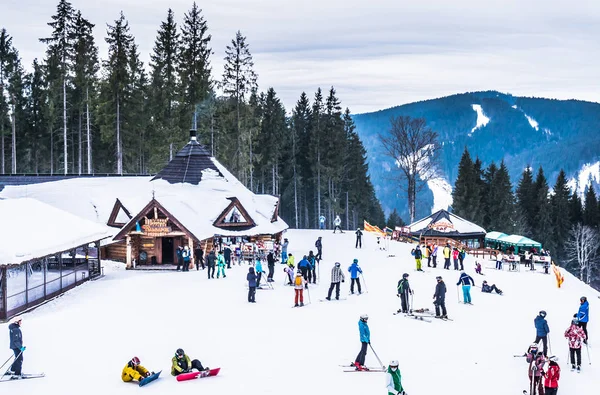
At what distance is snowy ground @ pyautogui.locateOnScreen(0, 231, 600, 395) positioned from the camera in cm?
1465

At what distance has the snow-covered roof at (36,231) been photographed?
20.9 m

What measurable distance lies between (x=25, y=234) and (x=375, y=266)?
55.6 feet

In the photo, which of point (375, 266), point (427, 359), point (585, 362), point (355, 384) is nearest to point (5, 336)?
point (355, 384)

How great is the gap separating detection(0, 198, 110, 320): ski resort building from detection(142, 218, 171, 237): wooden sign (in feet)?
8.02

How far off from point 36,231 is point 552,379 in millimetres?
18673

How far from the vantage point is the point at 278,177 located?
72.0 meters

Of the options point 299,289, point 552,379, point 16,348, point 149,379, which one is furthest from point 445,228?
point 16,348

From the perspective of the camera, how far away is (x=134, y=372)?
14.6 meters

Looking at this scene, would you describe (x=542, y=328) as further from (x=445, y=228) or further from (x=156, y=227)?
(x=445, y=228)

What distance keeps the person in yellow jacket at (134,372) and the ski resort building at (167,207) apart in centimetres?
1655

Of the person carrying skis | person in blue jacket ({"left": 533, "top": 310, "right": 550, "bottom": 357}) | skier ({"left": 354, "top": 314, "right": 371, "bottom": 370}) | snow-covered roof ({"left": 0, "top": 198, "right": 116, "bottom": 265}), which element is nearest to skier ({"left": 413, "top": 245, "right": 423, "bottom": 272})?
person in blue jacket ({"left": 533, "top": 310, "right": 550, "bottom": 357})

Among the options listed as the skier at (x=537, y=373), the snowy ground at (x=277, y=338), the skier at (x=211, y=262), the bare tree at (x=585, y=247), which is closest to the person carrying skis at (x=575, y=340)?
the snowy ground at (x=277, y=338)

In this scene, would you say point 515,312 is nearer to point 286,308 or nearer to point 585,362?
point 585,362

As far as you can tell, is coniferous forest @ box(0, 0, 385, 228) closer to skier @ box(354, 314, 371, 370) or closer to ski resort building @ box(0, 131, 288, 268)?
ski resort building @ box(0, 131, 288, 268)
